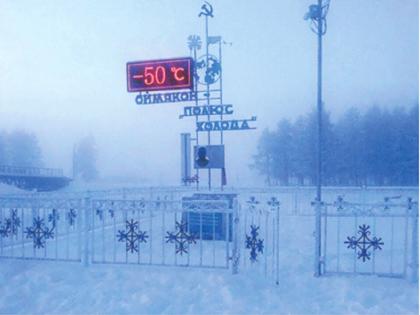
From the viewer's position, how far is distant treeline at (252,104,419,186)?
108 feet

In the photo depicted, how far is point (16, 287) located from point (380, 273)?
20.4 feet

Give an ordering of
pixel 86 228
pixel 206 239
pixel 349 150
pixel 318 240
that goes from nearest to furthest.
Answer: pixel 318 240
pixel 86 228
pixel 206 239
pixel 349 150

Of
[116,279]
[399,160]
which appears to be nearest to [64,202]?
[116,279]

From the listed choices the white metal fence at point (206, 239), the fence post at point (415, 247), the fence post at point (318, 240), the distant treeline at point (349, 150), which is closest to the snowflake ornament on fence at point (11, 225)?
the white metal fence at point (206, 239)

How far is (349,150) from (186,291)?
3309cm

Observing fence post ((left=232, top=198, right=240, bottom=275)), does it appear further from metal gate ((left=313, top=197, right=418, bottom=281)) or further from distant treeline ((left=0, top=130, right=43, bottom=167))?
distant treeline ((left=0, top=130, right=43, bottom=167))

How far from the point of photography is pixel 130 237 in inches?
286

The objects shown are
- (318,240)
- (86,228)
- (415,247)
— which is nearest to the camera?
(415,247)

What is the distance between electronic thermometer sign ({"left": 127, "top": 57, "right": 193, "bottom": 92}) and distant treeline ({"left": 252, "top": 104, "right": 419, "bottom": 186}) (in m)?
25.0

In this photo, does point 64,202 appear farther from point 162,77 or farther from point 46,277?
point 162,77

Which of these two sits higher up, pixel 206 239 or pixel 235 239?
pixel 235 239

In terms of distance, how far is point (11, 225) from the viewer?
7875mm

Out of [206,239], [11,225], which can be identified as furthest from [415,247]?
[11,225]

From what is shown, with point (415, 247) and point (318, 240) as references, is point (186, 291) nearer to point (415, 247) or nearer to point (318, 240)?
point (318, 240)
